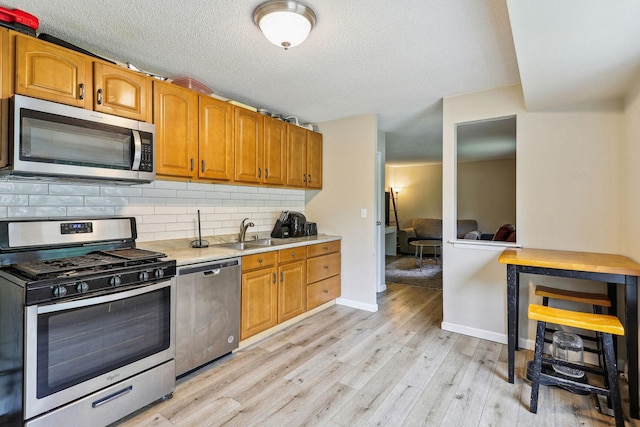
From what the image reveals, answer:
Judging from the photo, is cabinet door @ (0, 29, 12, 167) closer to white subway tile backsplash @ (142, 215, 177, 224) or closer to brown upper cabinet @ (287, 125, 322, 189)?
white subway tile backsplash @ (142, 215, 177, 224)

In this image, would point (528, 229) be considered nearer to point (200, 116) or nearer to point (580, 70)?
point (580, 70)

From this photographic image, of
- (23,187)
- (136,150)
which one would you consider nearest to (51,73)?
(136,150)

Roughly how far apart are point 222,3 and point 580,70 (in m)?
2.17

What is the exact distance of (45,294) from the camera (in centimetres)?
151

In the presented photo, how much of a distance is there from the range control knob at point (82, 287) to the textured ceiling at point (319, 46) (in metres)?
1.53

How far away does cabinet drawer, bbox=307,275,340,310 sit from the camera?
347cm

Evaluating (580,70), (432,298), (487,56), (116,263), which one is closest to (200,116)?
(116,263)

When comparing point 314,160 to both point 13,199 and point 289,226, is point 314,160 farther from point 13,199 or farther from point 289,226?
point 13,199

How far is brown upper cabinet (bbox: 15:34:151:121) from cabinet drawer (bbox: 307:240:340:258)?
200cm

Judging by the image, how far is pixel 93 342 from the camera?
170 centimetres

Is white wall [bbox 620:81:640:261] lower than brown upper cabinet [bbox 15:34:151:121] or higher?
lower

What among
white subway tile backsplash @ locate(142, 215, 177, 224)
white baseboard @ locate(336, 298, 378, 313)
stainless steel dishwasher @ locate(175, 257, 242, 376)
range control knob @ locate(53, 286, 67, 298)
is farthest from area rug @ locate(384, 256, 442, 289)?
range control knob @ locate(53, 286, 67, 298)

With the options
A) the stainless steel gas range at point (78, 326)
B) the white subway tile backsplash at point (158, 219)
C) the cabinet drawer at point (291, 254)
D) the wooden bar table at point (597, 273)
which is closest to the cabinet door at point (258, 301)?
the cabinet drawer at point (291, 254)

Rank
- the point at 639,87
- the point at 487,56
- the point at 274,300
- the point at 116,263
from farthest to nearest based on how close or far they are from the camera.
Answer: the point at 274,300 → the point at 487,56 → the point at 639,87 → the point at 116,263
